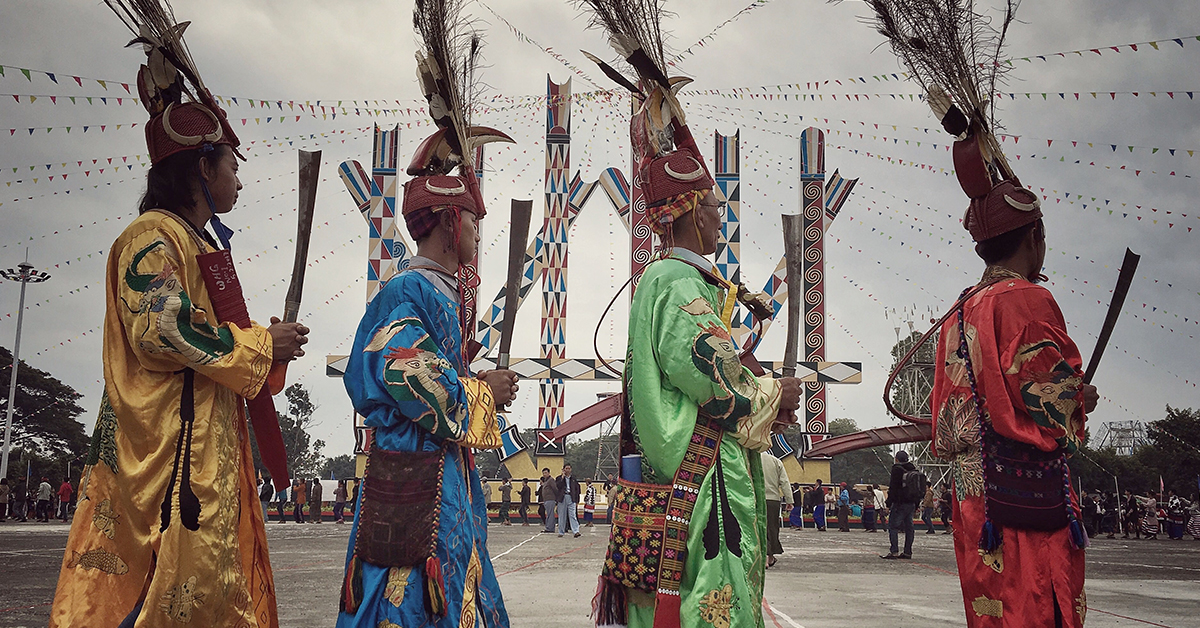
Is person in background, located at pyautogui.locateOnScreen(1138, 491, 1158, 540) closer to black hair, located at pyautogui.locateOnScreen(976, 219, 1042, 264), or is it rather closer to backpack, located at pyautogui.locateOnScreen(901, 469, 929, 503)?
backpack, located at pyautogui.locateOnScreen(901, 469, 929, 503)

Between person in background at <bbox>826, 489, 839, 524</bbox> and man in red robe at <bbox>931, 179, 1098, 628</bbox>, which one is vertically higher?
man in red robe at <bbox>931, 179, 1098, 628</bbox>

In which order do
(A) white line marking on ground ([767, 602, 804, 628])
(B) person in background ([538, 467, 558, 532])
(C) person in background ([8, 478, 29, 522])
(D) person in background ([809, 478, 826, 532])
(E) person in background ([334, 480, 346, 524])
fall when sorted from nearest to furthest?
(A) white line marking on ground ([767, 602, 804, 628]) → (B) person in background ([538, 467, 558, 532]) → (D) person in background ([809, 478, 826, 532]) → (C) person in background ([8, 478, 29, 522]) → (E) person in background ([334, 480, 346, 524])

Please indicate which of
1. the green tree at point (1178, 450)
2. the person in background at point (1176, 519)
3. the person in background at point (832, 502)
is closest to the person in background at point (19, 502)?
the person in background at point (832, 502)

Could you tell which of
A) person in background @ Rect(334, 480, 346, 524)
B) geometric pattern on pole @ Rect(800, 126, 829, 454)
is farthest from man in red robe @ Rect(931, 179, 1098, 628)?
person in background @ Rect(334, 480, 346, 524)

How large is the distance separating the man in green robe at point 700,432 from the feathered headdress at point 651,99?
388 millimetres

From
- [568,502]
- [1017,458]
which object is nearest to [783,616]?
[1017,458]

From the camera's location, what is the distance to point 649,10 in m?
3.48

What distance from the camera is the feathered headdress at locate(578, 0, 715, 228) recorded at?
131 inches

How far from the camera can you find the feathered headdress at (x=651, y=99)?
3.33 meters

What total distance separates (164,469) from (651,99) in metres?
2.12

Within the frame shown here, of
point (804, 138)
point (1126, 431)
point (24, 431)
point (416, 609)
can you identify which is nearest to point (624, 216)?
point (804, 138)

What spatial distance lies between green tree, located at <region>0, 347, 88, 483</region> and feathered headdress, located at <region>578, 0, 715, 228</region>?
38.6 m

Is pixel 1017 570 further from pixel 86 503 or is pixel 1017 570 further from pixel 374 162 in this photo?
pixel 374 162

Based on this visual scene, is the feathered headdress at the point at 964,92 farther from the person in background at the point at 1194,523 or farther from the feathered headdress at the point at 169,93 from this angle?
the person in background at the point at 1194,523
